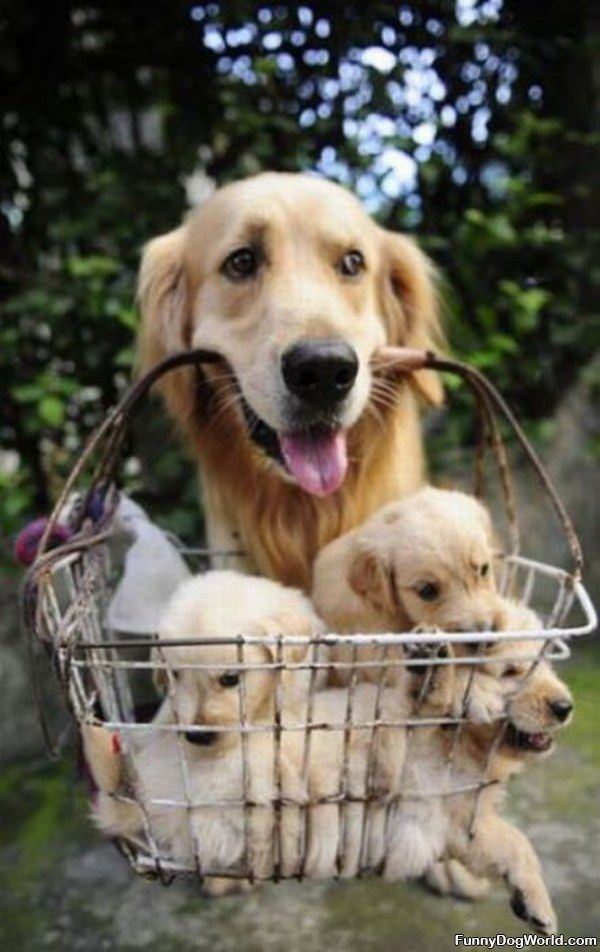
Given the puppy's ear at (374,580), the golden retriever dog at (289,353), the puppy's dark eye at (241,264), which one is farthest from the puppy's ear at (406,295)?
the puppy's ear at (374,580)

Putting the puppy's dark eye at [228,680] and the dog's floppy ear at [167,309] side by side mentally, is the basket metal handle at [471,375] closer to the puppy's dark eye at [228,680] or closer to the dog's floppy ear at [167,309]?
the dog's floppy ear at [167,309]

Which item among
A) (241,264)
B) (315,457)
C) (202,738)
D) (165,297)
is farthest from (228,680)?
(165,297)

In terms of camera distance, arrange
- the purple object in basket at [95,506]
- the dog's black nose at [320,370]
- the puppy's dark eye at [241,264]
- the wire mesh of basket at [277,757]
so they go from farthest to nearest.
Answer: the puppy's dark eye at [241,264] < the purple object in basket at [95,506] < the dog's black nose at [320,370] < the wire mesh of basket at [277,757]

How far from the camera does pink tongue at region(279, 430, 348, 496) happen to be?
1324 millimetres

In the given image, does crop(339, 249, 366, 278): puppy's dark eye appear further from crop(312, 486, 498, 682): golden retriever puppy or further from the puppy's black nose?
the puppy's black nose

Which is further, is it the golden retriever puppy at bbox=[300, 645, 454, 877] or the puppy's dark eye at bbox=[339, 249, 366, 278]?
the puppy's dark eye at bbox=[339, 249, 366, 278]

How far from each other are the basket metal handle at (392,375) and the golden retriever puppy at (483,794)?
234mm

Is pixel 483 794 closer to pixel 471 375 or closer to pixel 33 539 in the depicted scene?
pixel 471 375

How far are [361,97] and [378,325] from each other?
2.86 feet

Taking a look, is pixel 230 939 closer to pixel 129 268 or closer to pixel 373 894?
pixel 373 894

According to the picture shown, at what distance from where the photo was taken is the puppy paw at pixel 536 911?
38.0 inches

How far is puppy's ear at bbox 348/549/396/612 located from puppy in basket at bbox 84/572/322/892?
0.30 feet

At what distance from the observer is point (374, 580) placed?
3.74 feet

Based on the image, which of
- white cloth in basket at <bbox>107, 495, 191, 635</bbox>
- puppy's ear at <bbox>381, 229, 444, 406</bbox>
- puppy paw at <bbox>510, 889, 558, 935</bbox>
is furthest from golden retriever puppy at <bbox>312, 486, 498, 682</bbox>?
puppy's ear at <bbox>381, 229, 444, 406</bbox>
